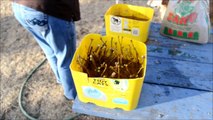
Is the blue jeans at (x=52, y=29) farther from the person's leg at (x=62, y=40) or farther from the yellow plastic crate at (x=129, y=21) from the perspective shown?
the yellow plastic crate at (x=129, y=21)

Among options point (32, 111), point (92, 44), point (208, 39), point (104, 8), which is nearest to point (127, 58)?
point (92, 44)

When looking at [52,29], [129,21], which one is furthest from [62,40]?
[129,21]

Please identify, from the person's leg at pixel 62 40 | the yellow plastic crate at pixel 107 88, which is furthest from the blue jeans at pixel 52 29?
the yellow plastic crate at pixel 107 88

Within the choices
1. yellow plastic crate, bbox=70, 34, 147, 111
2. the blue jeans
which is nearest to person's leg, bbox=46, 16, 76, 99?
the blue jeans

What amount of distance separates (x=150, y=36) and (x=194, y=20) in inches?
10.2

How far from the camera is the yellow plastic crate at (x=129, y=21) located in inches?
49.3

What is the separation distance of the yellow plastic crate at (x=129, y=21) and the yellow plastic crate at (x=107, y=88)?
202 mm

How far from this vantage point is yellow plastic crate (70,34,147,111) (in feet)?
2.95

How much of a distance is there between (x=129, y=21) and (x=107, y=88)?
448 mm

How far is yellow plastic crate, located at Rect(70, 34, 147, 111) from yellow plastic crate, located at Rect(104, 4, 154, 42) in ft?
0.66

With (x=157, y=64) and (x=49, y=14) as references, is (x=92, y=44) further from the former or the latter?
(x=157, y=64)

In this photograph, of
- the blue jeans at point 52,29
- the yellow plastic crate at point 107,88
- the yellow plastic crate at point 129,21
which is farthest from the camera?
the yellow plastic crate at point 129,21

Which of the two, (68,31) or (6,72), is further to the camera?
(6,72)

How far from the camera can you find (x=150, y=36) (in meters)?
1.46
